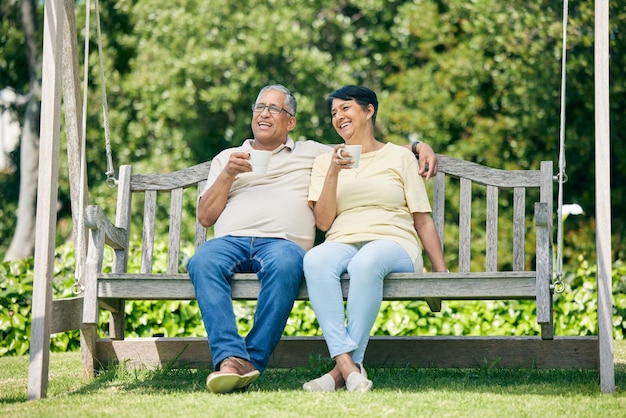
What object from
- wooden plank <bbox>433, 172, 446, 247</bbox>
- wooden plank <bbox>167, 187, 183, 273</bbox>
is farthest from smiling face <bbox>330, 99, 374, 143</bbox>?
wooden plank <bbox>167, 187, 183, 273</bbox>

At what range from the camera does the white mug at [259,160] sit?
11.9 feet

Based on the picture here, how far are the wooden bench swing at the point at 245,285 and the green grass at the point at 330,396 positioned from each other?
0.09 meters

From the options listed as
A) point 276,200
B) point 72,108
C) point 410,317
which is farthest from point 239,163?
point 410,317

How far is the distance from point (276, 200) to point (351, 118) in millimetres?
490

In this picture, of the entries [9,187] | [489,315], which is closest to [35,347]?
[489,315]

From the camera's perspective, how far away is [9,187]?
1291 cm

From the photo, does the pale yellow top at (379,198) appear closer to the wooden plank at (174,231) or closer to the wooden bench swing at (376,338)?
the wooden bench swing at (376,338)

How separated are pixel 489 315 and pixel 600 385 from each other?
7.84ft

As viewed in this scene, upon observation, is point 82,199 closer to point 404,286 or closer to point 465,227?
point 404,286

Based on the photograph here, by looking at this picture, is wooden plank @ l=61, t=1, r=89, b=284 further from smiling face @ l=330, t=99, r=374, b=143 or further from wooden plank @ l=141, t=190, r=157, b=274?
smiling face @ l=330, t=99, r=374, b=143

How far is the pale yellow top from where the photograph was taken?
3.93m

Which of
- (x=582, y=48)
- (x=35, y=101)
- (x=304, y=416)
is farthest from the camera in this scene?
(x=35, y=101)

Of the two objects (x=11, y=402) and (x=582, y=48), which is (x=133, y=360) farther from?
(x=582, y=48)

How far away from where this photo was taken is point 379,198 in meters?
4.02
